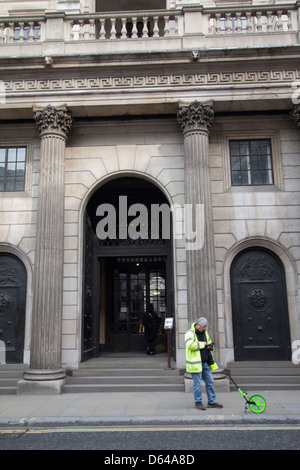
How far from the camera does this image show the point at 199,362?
7945 mm

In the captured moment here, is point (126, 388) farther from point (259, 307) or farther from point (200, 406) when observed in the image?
point (259, 307)

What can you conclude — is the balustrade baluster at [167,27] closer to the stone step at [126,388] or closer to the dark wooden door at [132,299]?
the dark wooden door at [132,299]

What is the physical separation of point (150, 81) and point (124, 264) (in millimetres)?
6810

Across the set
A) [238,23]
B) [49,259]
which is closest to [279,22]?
[238,23]

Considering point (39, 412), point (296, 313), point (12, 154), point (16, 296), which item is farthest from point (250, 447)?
point (12, 154)

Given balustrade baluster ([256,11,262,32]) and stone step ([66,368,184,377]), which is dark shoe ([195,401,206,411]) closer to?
stone step ([66,368,184,377])

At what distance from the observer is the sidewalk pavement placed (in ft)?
23.6

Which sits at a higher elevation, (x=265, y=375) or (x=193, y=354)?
(x=193, y=354)

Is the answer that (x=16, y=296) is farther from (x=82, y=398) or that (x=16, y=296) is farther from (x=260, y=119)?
(x=260, y=119)

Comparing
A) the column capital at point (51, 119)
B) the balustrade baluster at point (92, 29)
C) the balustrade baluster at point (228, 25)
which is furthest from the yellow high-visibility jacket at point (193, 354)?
the balustrade baluster at point (92, 29)

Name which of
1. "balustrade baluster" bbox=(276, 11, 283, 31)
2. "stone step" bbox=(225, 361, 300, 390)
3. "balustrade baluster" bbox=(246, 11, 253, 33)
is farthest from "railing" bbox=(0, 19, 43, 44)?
"stone step" bbox=(225, 361, 300, 390)

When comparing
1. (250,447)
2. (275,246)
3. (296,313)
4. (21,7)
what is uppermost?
(21,7)
